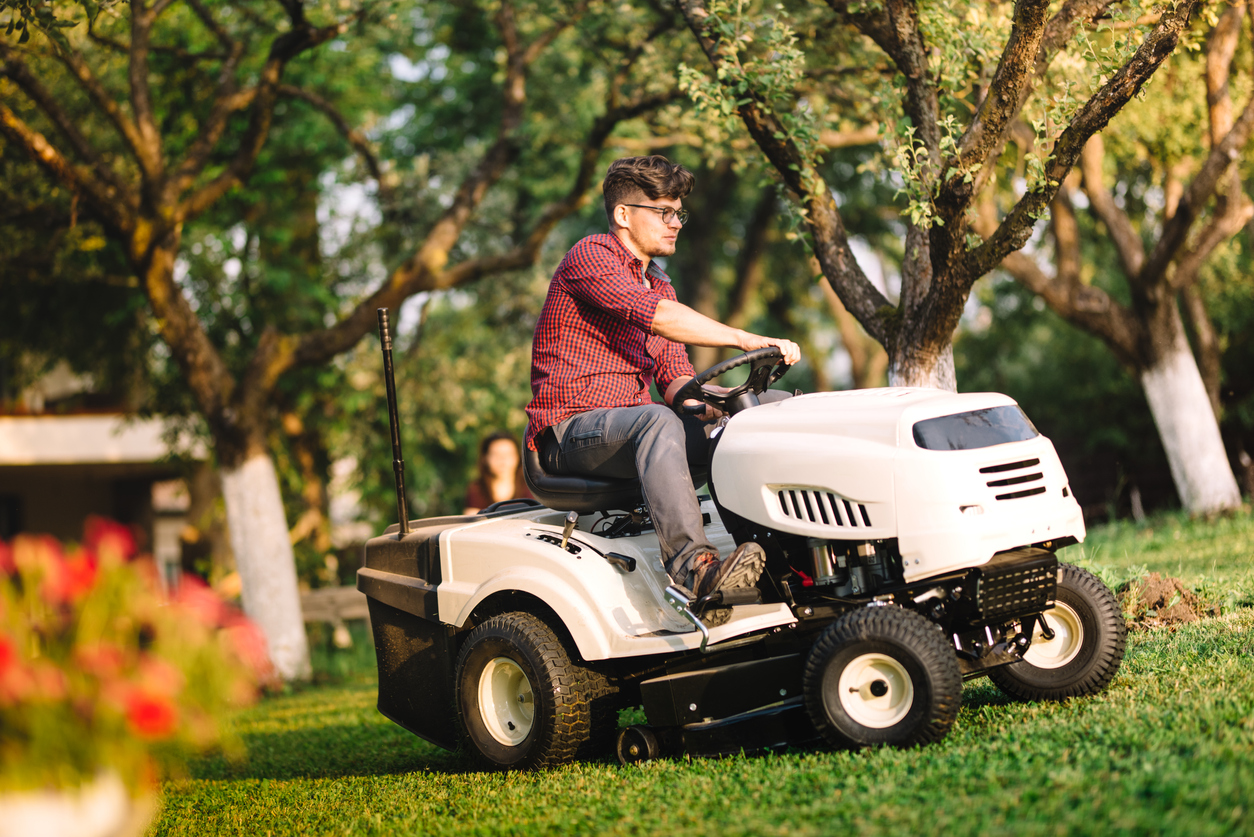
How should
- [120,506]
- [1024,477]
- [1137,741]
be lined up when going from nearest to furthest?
[1137,741] → [1024,477] → [120,506]

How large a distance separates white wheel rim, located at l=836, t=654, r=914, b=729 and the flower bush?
1.91m

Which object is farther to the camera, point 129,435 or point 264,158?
point 129,435

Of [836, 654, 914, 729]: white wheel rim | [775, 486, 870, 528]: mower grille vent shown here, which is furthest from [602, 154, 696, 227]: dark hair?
[836, 654, 914, 729]: white wheel rim

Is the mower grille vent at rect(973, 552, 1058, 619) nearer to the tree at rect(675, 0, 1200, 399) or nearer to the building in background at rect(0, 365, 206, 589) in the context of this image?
the tree at rect(675, 0, 1200, 399)

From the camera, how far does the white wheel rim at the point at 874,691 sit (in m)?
3.61

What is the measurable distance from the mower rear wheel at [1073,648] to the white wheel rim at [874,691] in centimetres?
58

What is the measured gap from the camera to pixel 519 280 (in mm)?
16156

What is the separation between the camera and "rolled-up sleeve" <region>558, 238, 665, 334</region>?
4.17 m

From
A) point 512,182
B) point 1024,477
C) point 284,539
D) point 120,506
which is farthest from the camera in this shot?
point 120,506

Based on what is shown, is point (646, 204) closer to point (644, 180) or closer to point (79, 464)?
point (644, 180)

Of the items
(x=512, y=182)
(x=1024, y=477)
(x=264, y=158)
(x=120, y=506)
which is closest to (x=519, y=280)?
(x=512, y=182)

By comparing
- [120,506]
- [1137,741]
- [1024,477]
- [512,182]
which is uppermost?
[512,182]

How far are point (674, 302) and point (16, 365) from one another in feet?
45.6

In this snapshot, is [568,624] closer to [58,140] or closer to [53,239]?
[53,239]
